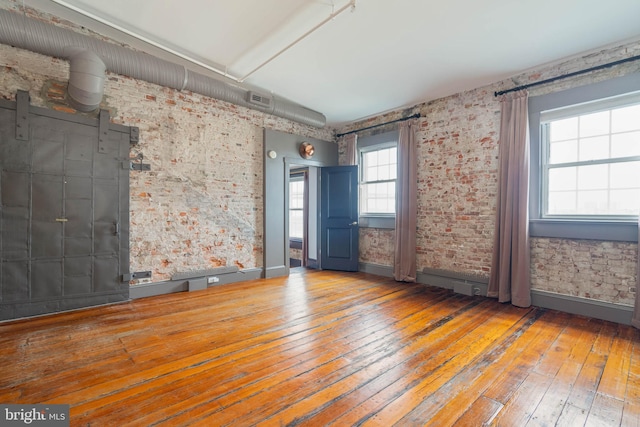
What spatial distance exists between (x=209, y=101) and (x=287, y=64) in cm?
156

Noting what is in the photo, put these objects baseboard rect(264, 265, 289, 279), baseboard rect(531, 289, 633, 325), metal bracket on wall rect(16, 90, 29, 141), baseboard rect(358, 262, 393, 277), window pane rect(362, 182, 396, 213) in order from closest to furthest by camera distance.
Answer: metal bracket on wall rect(16, 90, 29, 141)
baseboard rect(531, 289, 633, 325)
baseboard rect(264, 265, 289, 279)
baseboard rect(358, 262, 393, 277)
window pane rect(362, 182, 396, 213)

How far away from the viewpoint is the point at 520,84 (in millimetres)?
4156

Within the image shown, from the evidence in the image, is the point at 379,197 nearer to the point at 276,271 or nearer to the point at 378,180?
the point at 378,180

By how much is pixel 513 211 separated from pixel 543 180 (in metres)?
0.58

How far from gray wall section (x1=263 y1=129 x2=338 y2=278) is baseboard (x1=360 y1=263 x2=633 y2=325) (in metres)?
2.66

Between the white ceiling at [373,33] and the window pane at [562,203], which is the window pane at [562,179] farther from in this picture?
the white ceiling at [373,33]

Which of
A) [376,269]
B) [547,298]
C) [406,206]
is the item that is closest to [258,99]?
[406,206]

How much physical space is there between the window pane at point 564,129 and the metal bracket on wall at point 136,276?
19.8ft

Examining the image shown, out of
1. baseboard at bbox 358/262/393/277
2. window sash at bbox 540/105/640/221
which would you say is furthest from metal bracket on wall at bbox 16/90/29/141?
window sash at bbox 540/105/640/221

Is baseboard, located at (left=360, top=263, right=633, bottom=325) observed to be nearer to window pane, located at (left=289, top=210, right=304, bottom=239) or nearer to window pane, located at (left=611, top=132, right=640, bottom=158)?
window pane, located at (left=611, top=132, right=640, bottom=158)

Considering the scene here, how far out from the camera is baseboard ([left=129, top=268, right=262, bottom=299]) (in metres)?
4.10

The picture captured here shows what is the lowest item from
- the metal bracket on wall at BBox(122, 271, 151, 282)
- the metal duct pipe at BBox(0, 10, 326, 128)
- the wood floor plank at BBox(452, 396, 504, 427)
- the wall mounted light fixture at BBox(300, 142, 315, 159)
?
the wood floor plank at BBox(452, 396, 504, 427)

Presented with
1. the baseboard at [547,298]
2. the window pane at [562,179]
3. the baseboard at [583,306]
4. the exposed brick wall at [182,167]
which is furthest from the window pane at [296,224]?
the window pane at [562,179]

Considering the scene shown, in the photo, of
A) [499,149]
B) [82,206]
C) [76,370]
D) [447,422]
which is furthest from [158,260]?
[499,149]
